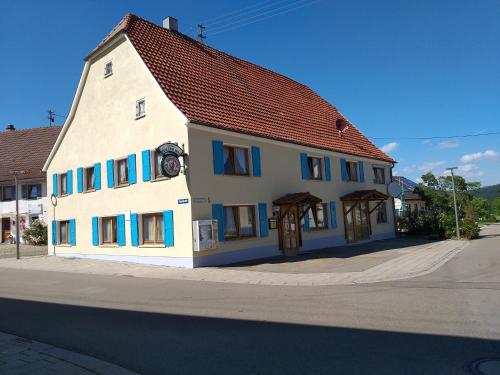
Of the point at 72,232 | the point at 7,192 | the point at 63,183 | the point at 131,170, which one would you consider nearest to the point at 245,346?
the point at 131,170

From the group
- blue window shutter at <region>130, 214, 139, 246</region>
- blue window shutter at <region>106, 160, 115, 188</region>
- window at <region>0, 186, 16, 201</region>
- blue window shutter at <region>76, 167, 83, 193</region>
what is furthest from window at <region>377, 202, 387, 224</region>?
window at <region>0, 186, 16, 201</region>

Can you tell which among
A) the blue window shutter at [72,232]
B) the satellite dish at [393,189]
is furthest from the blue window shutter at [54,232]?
the satellite dish at [393,189]

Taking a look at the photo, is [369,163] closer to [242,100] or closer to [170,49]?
[242,100]

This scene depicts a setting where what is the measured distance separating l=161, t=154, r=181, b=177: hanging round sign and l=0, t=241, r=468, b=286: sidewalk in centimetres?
330

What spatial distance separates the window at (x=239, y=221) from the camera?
53.8 feet

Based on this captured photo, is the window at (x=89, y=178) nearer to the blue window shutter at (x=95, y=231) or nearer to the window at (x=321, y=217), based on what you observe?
the blue window shutter at (x=95, y=231)

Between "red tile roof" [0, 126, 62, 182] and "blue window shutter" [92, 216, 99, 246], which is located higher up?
"red tile roof" [0, 126, 62, 182]

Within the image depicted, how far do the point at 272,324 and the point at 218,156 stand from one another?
32.3 ft

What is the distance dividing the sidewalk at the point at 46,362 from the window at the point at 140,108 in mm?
12427

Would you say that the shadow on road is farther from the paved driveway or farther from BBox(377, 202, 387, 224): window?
BBox(377, 202, 387, 224): window

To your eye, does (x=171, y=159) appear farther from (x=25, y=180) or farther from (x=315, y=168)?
(x=25, y=180)

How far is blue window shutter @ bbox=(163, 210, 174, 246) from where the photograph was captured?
1549 cm

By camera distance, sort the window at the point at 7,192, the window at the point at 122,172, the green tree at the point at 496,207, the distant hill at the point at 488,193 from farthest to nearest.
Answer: the green tree at the point at 496,207
the distant hill at the point at 488,193
the window at the point at 7,192
the window at the point at 122,172

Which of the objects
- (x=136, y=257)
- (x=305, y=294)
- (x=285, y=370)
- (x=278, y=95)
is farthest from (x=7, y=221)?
(x=285, y=370)
